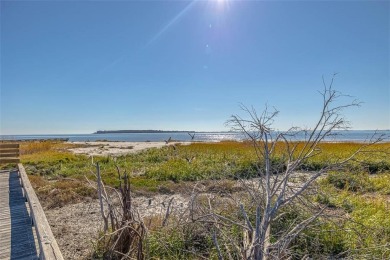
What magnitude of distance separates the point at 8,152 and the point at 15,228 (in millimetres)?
9008

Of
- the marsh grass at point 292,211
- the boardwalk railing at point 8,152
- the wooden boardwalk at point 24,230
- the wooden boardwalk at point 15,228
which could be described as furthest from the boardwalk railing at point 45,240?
the boardwalk railing at point 8,152

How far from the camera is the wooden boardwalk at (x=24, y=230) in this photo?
10.7ft

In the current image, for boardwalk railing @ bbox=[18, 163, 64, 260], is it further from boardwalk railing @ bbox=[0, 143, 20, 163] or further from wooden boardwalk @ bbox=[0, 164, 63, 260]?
boardwalk railing @ bbox=[0, 143, 20, 163]

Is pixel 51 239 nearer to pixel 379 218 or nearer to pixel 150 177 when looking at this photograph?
pixel 379 218

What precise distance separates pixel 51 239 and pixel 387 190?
9.39m

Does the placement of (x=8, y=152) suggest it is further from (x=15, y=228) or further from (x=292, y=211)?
(x=292, y=211)

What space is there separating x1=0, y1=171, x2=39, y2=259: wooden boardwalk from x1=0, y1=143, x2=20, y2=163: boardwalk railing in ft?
16.2

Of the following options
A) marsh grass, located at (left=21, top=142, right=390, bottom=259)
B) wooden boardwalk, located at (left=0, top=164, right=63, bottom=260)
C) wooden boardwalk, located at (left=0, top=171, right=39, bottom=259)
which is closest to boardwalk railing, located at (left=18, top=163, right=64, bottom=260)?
wooden boardwalk, located at (left=0, top=164, right=63, bottom=260)

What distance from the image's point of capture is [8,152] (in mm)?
12453

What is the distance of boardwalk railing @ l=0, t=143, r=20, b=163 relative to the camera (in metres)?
12.4

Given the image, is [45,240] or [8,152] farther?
[8,152]

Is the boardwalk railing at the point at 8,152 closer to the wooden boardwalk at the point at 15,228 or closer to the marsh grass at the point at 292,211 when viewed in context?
the marsh grass at the point at 292,211

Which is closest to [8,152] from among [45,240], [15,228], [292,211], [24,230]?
[15,228]

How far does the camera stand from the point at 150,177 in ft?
40.2
